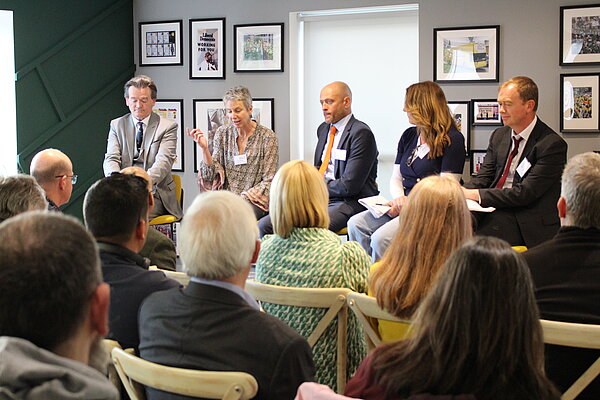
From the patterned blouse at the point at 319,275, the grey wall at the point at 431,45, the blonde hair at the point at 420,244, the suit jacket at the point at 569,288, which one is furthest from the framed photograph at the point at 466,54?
the suit jacket at the point at 569,288

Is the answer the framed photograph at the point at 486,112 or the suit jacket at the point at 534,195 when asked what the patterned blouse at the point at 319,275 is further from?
the framed photograph at the point at 486,112

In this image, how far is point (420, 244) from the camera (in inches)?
96.2

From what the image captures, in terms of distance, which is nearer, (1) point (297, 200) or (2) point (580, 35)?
(1) point (297, 200)

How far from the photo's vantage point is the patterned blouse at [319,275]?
274 cm

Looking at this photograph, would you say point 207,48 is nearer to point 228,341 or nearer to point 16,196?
point 16,196

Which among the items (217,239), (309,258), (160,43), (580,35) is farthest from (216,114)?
(217,239)

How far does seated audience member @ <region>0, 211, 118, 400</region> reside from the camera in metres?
1.08

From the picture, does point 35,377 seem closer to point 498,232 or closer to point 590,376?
point 590,376

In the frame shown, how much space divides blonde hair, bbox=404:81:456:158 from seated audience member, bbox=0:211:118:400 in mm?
3880

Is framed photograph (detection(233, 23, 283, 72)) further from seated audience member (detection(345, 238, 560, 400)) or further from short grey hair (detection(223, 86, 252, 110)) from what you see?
seated audience member (detection(345, 238, 560, 400))

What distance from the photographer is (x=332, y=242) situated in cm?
285

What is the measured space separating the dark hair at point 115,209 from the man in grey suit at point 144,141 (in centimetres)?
317

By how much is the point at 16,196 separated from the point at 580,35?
4384 millimetres

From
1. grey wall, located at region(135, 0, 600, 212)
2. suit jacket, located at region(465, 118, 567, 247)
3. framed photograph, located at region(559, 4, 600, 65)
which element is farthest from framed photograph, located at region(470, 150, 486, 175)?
suit jacket, located at region(465, 118, 567, 247)
